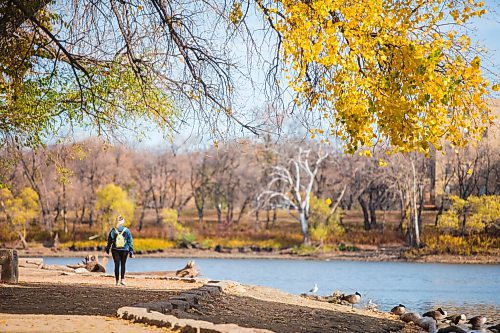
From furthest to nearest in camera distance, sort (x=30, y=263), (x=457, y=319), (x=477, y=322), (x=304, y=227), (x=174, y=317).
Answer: (x=304, y=227), (x=30, y=263), (x=457, y=319), (x=477, y=322), (x=174, y=317)

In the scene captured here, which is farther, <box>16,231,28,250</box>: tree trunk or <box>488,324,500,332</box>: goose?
<box>16,231,28,250</box>: tree trunk

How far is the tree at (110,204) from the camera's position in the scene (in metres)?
52.4

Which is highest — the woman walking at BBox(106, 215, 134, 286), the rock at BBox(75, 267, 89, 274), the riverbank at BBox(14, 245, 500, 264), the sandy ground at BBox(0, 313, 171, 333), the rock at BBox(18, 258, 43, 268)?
the woman walking at BBox(106, 215, 134, 286)

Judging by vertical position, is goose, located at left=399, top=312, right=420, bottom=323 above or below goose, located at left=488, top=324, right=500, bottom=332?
above

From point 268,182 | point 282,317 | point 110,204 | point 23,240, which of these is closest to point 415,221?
point 268,182

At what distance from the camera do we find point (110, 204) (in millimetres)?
52594

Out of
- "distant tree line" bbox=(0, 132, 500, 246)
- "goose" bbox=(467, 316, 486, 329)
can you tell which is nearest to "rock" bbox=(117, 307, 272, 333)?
"goose" bbox=(467, 316, 486, 329)

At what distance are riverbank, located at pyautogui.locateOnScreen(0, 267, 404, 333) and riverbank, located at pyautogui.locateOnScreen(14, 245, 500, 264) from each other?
2911cm

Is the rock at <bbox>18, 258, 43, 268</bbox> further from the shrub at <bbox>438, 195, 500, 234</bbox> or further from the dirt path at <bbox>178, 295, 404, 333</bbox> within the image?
the shrub at <bbox>438, 195, 500, 234</bbox>

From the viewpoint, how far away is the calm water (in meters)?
24.9

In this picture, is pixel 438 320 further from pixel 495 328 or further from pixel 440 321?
pixel 495 328

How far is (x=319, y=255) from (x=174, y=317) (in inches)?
1601

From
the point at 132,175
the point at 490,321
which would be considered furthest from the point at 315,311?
the point at 132,175

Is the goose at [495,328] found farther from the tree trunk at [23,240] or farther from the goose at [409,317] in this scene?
the tree trunk at [23,240]
